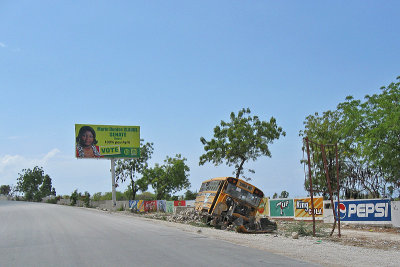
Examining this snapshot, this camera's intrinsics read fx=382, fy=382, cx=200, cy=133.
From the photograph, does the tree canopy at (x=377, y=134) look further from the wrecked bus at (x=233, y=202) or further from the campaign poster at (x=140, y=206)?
the campaign poster at (x=140, y=206)

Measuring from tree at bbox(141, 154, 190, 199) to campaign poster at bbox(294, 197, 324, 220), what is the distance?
3708cm

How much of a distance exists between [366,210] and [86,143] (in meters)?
35.5

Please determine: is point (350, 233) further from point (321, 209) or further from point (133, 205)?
point (133, 205)

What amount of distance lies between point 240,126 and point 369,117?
54.0 ft

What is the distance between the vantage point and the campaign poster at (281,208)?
31.5 m

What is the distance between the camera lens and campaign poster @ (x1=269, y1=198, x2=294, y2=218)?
31.5 meters

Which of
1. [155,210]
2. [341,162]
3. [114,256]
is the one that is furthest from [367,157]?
[155,210]

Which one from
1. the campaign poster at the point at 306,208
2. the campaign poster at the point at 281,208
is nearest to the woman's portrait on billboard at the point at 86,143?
the campaign poster at the point at 281,208

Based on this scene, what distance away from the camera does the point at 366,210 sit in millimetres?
24172

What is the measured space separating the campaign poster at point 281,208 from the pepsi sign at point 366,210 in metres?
6.03

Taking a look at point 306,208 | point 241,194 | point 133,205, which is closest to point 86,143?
point 133,205

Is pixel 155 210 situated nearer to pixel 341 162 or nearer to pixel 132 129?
pixel 132 129

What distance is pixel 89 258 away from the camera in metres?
9.66

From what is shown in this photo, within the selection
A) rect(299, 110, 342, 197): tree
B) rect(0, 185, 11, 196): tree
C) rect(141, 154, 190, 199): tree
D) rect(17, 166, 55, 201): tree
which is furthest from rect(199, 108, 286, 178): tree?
rect(0, 185, 11, 196): tree
